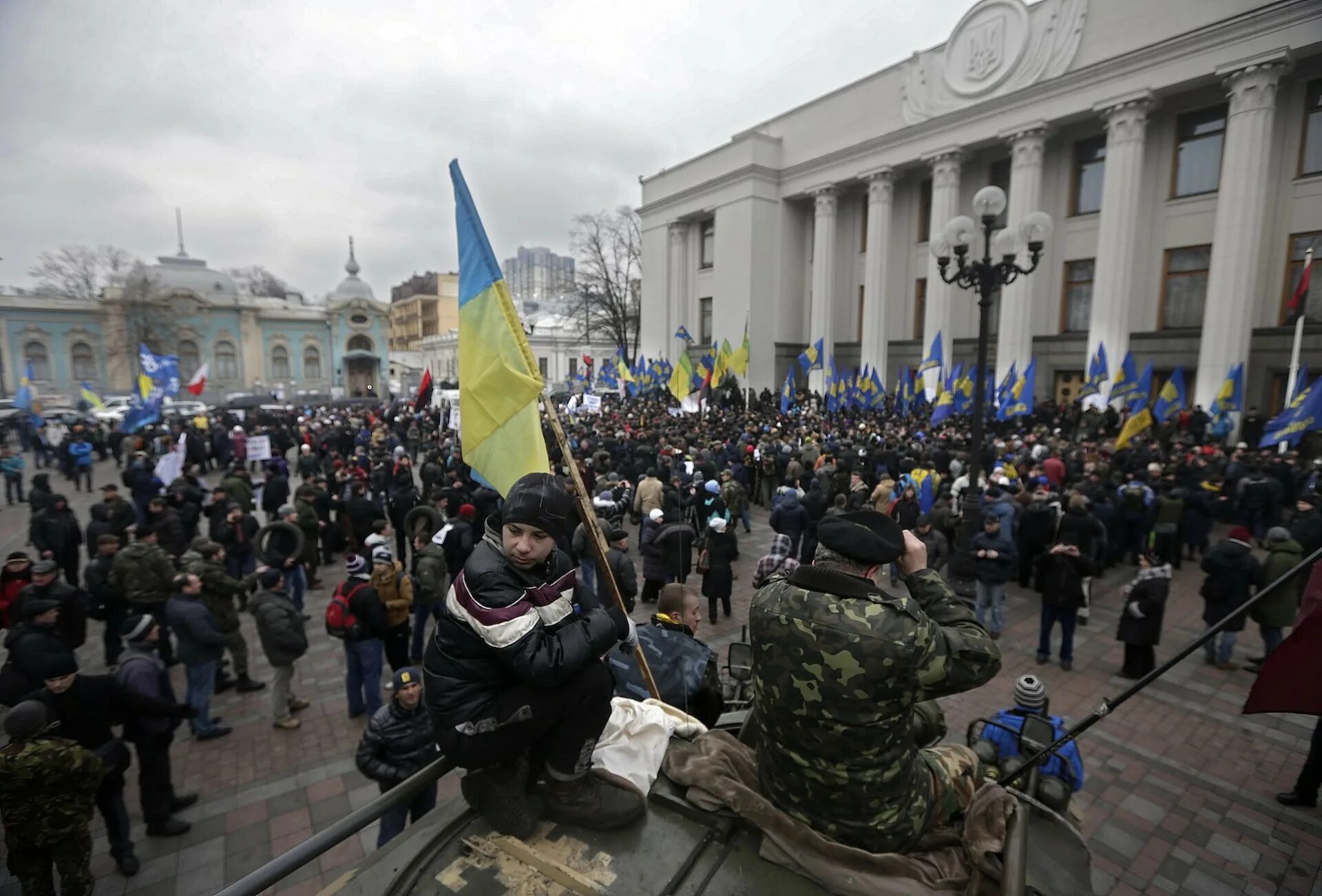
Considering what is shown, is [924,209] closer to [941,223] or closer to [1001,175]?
[1001,175]

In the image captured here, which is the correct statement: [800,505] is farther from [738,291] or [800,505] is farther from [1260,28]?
[738,291]

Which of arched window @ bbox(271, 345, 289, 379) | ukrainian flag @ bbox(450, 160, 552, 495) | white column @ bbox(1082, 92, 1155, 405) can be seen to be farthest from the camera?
arched window @ bbox(271, 345, 289, 379)

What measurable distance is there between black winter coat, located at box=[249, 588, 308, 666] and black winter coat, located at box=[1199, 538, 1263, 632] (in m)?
9.20

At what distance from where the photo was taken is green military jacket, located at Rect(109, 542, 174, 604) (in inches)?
260

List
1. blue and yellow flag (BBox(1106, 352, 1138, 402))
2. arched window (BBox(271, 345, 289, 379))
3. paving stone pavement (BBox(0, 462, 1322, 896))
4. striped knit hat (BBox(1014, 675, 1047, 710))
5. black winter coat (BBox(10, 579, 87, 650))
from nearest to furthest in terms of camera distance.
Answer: striped knit hat (BBox(1014, 675, 1047, 710)) → paving stone pavement (BBox(0, 462, 1322, 896)) → black winter coat (BBox(10, 579, 87, 650)) → blue and yellow flag (BBox(1106, 352, 1138, 402)) → arched window (BBox(271, 345, 289, 379))

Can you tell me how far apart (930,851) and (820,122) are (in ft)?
115

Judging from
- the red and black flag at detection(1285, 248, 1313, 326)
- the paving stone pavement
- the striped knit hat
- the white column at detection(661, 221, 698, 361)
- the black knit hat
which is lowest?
the paving stone pavement

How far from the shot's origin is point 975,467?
870cm

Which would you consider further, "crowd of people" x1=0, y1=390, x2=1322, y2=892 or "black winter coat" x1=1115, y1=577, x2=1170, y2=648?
"black winter coat" x1=1115, y1=577, x2=1170, y2=648

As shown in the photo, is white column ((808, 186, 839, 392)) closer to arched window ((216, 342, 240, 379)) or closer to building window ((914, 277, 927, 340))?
building window ((914, 277, 927, 340))

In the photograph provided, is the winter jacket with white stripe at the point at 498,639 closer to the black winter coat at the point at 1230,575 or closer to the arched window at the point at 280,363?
the black winter coat at the point at 1230,575

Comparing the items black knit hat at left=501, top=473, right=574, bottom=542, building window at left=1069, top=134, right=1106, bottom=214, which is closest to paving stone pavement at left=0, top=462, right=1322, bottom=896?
black knit hat at left=501, top=473, right=574, bottom=542

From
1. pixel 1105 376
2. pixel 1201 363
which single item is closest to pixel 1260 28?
pixel 1201 363

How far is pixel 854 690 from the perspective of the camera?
209cm
